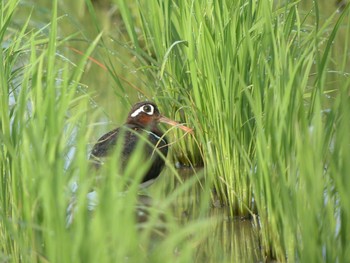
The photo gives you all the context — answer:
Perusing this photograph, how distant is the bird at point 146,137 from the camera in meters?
6.12

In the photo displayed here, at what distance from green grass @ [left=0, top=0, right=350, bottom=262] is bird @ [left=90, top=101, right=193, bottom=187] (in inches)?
6.2

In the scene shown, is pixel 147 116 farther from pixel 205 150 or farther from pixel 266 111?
pixel 266 111

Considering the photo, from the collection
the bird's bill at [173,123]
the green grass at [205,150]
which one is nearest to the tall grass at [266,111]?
the green grass at [205,150]

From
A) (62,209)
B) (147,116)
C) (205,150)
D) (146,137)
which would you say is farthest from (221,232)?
(62,209)

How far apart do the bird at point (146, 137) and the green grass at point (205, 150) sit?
16 cm

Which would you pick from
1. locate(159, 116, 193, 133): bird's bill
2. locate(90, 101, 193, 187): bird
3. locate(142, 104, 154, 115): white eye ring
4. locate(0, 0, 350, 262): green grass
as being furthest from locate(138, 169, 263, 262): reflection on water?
locate(142, 104, 154, 115): white eye ring

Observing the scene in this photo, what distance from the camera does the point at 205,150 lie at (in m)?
5.93

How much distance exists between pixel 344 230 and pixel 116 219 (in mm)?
988

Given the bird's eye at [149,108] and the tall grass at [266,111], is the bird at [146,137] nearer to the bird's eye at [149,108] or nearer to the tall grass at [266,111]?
the bird's eye at [149,108]

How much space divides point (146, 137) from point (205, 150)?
1.06 ft

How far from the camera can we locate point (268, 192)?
15.7 ft

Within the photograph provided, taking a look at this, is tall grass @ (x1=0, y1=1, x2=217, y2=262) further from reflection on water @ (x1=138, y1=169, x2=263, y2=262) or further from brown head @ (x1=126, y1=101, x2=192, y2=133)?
brown head @ (x1=126, y1=101, x2=192, y2=133)

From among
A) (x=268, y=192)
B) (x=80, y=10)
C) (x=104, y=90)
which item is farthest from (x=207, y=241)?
(x=80, y=10)

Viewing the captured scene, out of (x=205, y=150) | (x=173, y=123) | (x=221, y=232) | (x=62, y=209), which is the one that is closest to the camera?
(x=62, y=209)
